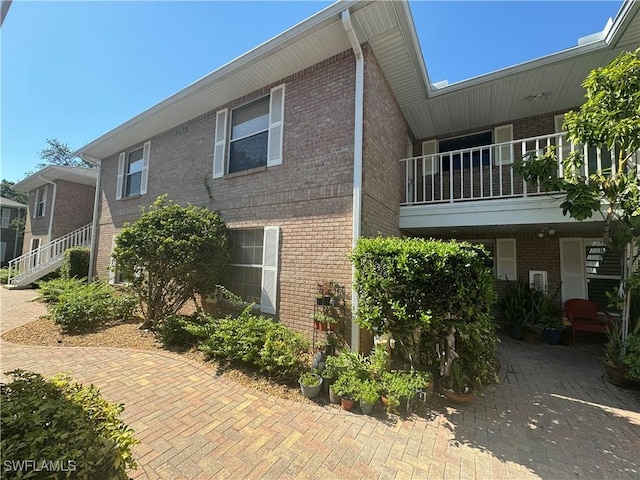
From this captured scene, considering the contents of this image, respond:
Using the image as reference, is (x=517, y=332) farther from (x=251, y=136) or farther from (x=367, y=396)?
(x=251, y=136)

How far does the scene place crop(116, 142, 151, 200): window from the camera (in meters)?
9.41

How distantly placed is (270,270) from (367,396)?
3119 mm

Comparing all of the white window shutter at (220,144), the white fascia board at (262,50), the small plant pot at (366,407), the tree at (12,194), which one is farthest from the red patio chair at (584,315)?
the tree at (12,194)

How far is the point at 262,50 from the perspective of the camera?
17.6ft

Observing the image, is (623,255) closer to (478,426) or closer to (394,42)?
(478,426)

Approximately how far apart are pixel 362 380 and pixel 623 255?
4.81 meters

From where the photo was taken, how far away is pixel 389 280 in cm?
364

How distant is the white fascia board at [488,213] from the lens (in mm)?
5133

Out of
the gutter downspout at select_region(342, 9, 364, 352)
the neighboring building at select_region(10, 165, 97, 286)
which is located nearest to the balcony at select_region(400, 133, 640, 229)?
the gutter downspout at select_region(342, 9, 364, 352)

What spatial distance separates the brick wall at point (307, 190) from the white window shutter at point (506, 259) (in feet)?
17.5

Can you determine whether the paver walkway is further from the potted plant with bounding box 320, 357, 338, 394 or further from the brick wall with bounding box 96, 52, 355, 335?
the brick wall with bounding box 96, 52, 355, 335

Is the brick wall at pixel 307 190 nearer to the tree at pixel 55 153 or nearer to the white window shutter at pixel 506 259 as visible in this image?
the white window shutter at pixel 506 259

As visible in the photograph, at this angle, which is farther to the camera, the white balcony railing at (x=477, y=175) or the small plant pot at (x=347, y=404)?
the white balcony railing at (x=477, y=175)

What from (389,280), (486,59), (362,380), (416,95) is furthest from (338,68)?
(362,380)
